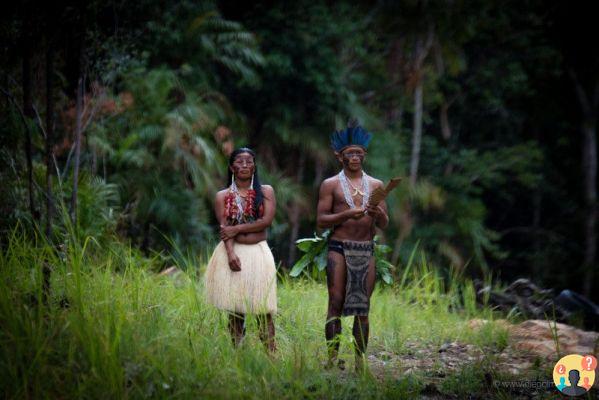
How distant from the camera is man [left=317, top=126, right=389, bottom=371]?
4.82 m

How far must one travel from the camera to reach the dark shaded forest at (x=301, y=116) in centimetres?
682

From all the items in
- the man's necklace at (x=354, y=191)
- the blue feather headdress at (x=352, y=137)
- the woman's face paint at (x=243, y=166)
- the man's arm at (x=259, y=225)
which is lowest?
the man's arm at (x=259, y=225)

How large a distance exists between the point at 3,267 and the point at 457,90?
647 inches

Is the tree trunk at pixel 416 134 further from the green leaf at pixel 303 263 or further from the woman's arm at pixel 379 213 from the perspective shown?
the woman's arm at pixel 379 213

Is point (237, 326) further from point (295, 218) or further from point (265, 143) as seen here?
point (265, 143)

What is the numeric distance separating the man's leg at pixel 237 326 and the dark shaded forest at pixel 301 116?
1542 millimetres

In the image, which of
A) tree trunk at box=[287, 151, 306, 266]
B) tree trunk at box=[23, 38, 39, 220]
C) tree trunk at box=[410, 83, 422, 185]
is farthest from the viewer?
tree trunk at box=[410, 83, 422, 185]

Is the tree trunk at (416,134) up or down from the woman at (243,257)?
up

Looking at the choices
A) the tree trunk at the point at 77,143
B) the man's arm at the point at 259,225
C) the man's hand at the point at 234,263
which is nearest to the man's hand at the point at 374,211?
the man's arm at the point at 259,225

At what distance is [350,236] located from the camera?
491 centimetres

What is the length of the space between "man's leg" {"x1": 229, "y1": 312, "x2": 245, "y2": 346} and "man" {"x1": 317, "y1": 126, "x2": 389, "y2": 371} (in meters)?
0.58

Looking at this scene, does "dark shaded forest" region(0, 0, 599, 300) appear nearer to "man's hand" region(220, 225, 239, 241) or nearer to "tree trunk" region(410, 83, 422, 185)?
"tree trunk" region(410, 83, 422, 185)

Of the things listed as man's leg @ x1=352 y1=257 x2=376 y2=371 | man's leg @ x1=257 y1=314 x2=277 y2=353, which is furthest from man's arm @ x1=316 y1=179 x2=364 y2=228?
man's leg @ x1=257 y1=314 x2=277 y2=353

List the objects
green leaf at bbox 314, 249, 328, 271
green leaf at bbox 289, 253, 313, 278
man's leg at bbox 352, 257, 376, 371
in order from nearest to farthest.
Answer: man's leg at bbox 352, 257, 376, 371, green leaf at bbox 314, 249, 328, 271, green leaf at bbox 289, 253, 313, 278
